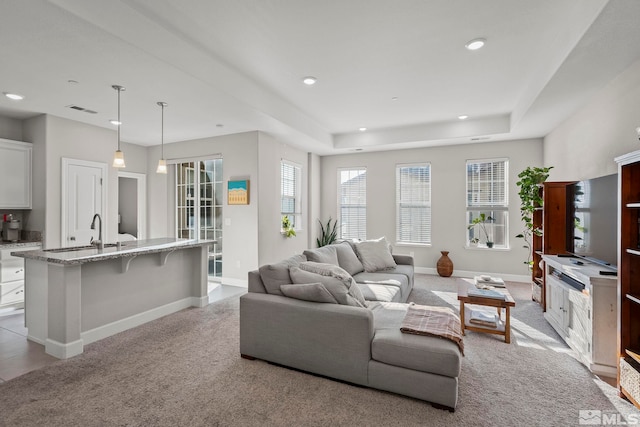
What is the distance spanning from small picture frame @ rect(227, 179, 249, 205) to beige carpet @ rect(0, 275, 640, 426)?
2.67m

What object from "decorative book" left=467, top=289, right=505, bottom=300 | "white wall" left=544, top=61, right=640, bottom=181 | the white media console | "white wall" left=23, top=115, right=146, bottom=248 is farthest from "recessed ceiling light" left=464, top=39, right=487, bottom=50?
"white wall" left=23, top=115, right=146, bottom=248

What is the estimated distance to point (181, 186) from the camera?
6246 millimetres

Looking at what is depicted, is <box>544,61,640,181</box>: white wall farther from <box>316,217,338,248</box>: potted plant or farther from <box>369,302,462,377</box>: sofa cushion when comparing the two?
<box>316,217,338,248</box>: potted plant

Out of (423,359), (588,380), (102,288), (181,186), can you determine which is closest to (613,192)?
(588,380)

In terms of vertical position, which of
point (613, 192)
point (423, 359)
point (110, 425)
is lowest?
point (110, 425)

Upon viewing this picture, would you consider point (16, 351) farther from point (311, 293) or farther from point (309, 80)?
point (309, 80)

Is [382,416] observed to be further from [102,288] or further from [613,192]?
[102,288]

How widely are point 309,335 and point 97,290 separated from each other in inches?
93.7

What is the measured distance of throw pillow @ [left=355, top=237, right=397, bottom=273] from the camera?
4.49m

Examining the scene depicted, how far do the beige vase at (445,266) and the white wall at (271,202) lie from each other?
2.94m

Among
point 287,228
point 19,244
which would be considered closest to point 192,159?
point 287,228

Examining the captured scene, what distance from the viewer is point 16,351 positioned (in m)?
2.93

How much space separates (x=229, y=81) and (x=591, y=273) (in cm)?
407

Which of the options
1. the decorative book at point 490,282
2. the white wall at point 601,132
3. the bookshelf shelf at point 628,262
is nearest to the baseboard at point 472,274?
the white wall at point 601,132
